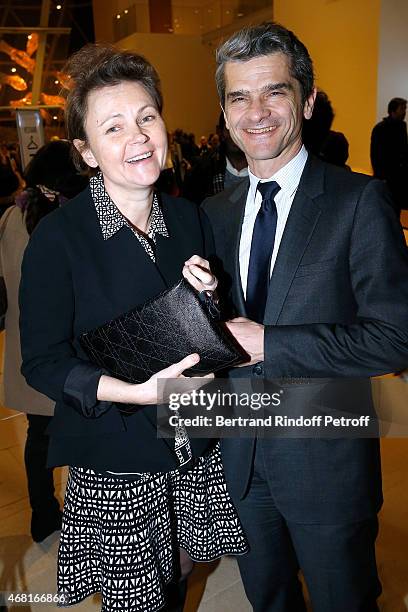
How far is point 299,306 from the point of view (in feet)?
4.66

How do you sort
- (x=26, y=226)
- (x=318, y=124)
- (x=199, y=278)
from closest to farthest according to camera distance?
(x=199, y=278) < (x=26, y=226) < (x=318, y=124)

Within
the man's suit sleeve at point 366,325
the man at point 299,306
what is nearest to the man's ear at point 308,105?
the man at point 299,306

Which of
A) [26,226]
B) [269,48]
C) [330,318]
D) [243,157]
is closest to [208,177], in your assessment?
[243,157]

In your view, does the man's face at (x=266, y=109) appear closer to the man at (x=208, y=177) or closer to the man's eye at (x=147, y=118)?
the man's eye at (x=147, y=118)

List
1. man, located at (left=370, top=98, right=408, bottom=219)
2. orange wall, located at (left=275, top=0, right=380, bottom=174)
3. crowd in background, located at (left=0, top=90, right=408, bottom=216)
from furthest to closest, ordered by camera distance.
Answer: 1. orange wall, located at (left=275, top=0, right=380, bottom=174)
2. man, located at (left=370, top=98, right=408, bottom=219)
3. crowd in background, located at (left=0, top=90, right=408, bottom=216)

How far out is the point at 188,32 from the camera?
17.7 metres

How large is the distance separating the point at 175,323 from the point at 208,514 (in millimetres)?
670

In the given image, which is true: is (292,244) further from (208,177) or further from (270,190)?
(208,177)

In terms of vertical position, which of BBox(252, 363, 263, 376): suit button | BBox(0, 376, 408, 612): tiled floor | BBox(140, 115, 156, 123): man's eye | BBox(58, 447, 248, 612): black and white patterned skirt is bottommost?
BBox(0, 376, 408, 612): tiled floor

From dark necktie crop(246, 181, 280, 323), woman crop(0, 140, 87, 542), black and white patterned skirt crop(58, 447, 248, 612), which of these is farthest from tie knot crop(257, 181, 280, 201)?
woman crop(0, 140, 87, 542)

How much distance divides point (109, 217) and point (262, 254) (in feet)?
1.40

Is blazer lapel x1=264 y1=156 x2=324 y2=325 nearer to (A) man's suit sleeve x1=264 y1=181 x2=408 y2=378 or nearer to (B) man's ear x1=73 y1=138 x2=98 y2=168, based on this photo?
(A) man's suit sleeve x1=264 y1=181 x2=408 y2=378

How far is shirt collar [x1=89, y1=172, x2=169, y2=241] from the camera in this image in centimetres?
143

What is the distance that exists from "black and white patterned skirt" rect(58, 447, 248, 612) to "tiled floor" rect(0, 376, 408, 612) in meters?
0.92
